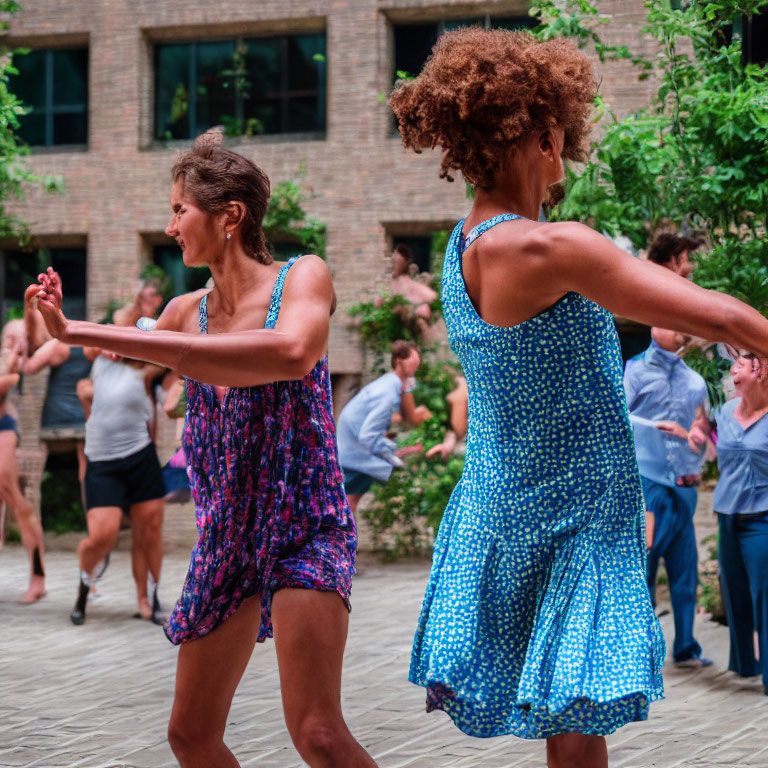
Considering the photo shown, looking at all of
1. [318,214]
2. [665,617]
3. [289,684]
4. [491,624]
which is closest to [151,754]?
[289,684]

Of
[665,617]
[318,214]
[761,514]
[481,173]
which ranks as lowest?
[665,617]

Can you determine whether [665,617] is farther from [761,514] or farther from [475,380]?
[475,380]

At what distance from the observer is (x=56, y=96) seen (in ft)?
51.3

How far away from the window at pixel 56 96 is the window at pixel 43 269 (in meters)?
1.26

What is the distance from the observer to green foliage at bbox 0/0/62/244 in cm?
1255

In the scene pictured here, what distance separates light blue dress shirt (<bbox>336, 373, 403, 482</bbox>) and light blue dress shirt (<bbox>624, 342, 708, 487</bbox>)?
326 centimetres

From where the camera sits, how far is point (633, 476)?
2.71 metres

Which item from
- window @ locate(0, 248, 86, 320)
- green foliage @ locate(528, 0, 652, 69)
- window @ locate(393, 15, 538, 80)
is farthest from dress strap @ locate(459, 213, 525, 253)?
window @ locate(0, 248, 86, 320)

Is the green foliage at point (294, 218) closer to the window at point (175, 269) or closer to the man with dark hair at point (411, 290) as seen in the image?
the man with dark hair at point (411, 290)

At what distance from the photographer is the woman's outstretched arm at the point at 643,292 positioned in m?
2.31

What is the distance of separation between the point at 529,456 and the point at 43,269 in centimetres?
1362

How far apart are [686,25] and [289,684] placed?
18.3 feet

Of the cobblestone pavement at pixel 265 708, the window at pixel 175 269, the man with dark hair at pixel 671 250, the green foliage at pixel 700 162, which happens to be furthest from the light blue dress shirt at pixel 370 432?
the window at pixel 175 269

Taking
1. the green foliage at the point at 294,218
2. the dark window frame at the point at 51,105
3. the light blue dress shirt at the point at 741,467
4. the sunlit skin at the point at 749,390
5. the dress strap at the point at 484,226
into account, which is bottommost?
the light blue dress shirt at the point at 741,467
